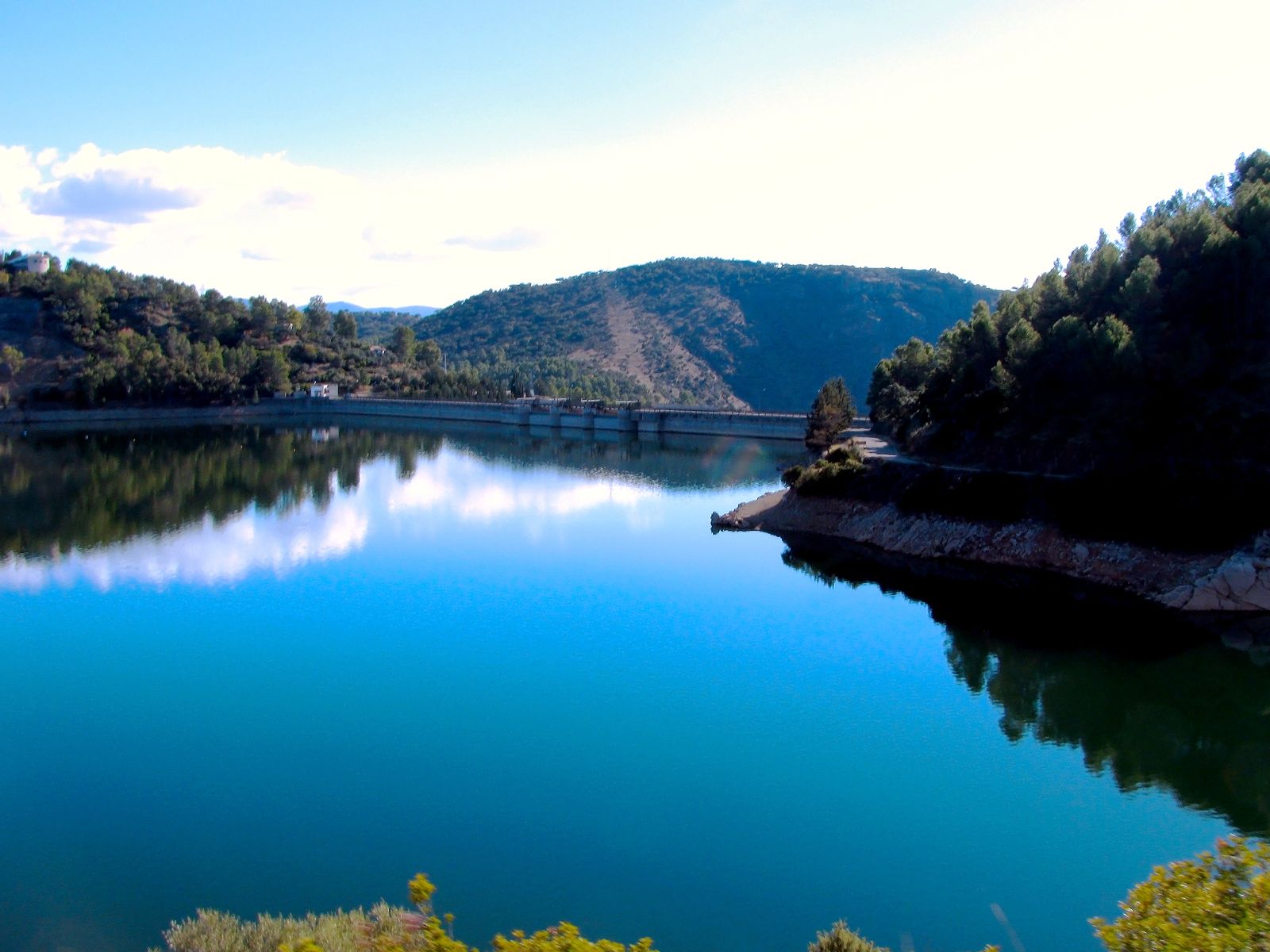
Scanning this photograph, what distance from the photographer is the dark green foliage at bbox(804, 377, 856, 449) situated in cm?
5341

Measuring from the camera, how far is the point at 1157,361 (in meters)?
27.6

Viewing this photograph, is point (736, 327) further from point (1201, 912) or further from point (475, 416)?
point (1201, 912)

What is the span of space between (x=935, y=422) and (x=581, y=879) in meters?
30.2

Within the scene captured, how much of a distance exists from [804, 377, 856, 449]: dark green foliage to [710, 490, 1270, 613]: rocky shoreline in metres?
15.0

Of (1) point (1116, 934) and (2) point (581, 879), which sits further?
(2) point (581, 879)

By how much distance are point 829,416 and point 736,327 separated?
67222 mm

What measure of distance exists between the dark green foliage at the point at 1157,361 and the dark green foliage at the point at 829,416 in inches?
706

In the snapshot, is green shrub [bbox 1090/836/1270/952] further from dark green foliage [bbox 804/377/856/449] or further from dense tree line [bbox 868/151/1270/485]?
dark green foliage [bbox 804/377/856/449]

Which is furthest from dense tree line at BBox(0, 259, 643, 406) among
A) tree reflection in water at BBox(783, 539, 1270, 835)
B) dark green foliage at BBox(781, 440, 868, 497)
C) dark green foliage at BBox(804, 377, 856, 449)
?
tree reflection in water at BBox(783, 539, 1270, 835)

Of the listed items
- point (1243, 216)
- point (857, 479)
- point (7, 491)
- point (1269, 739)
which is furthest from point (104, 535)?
point (1243, 216)

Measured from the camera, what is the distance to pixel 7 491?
4231 centimetres

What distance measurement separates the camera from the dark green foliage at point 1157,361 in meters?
26.5

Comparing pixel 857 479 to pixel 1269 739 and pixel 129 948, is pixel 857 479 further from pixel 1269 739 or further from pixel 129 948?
pixel 129 948

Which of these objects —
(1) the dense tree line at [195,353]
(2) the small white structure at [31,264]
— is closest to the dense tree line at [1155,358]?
(1) the dense tree line at [195,353]
